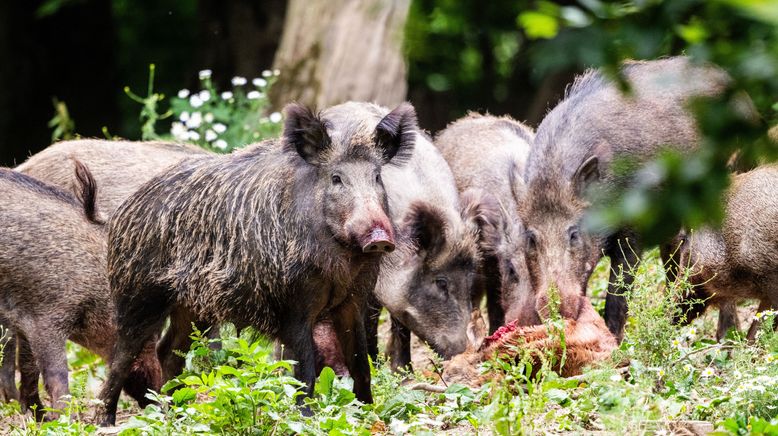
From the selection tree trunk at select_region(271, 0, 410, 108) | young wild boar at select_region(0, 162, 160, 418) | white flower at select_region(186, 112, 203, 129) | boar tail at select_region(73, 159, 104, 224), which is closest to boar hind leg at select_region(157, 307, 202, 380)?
young wild boar at select_region(0, 162, 160, 418)

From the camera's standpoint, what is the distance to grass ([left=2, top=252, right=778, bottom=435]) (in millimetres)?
4629

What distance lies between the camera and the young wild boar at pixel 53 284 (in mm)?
6902

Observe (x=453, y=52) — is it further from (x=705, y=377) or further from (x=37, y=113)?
(x=705, y=377)

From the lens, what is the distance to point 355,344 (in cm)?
600

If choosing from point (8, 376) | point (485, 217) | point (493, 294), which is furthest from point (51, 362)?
point (493, 294)

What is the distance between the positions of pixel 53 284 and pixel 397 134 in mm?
2383

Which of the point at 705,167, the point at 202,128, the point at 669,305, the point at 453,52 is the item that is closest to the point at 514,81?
the point at 453,52

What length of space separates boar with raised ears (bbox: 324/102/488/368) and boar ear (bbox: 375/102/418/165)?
118 cm

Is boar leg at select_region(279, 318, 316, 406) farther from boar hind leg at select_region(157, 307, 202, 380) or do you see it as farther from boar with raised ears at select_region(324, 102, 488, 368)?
boar with raised ears at select_region(324, 102, 488, 368)

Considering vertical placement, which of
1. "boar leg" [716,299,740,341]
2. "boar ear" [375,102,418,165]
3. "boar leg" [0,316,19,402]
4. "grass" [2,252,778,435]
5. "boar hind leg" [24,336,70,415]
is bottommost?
"boar leg" [0,316,19,402]

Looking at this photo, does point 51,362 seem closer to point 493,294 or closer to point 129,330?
point 129,330

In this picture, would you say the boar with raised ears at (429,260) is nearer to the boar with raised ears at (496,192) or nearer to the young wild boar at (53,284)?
the boar with raised ears at (496,192)

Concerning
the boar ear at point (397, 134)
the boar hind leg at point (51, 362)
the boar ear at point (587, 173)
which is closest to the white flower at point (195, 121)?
the boar hind leg at point (51, 362)

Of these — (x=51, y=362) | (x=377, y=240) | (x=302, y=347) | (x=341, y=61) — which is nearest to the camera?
(x=377, y=240)
